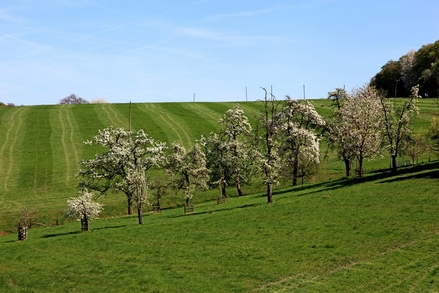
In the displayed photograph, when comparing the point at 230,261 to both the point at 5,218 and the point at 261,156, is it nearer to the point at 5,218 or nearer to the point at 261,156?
the point at 261,156

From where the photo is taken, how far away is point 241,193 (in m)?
79.2

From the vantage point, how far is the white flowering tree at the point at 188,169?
251 feet

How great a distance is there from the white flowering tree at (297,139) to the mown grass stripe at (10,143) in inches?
1905

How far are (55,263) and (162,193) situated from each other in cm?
3384

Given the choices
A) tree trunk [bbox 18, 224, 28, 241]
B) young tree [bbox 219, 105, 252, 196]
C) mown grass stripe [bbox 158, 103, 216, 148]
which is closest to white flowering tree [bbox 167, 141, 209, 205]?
young tree [bbox 219, 105, 252, 196]

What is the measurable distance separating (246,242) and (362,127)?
36502 millimetres

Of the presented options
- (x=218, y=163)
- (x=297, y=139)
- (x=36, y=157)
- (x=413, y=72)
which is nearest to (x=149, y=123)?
(x=36, y=157)

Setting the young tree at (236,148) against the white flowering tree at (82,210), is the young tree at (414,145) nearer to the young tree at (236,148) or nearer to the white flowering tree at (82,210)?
the young tree at (236,148)

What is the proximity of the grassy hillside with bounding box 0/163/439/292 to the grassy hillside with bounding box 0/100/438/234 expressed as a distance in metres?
16.9

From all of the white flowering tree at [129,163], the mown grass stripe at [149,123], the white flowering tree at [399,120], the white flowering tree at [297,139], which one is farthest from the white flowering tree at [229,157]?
the mown grass stripe at [149,123]

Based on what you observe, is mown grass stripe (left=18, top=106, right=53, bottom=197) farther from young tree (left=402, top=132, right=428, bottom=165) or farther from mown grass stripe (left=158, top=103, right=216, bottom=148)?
young tree (left=402, top=132, right=428, bottom=165)

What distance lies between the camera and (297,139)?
258 ft

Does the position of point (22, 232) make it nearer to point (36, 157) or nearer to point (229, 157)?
point (229, 157)

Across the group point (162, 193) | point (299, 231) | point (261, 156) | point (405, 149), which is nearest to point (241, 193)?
point (162, 193)
